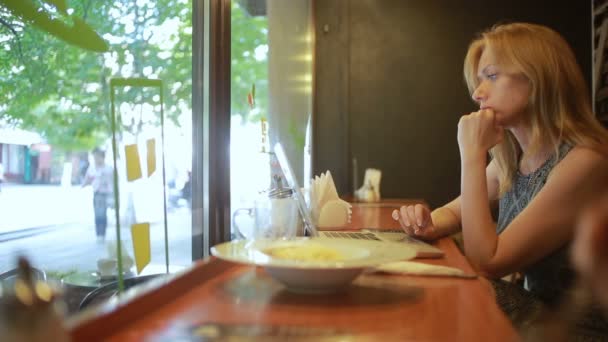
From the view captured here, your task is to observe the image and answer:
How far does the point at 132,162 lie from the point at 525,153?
3.87ft

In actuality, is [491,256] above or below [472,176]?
below

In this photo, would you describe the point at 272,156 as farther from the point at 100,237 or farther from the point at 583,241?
the point at 583,241

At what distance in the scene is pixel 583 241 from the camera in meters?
0.38

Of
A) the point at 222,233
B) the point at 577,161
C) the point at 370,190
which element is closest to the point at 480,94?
the point at 577,161

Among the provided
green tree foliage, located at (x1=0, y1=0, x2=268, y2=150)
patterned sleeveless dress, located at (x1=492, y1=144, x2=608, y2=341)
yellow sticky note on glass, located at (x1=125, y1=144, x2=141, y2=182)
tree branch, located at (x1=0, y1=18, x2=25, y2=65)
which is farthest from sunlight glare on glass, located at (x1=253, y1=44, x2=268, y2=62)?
tree branch, located at (x1=0, y1=18, x2=25, y2=65)

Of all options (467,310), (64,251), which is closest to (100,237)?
(64,251)

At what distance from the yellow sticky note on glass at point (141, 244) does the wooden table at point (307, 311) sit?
0.15 meters

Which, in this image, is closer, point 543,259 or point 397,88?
point 543,259

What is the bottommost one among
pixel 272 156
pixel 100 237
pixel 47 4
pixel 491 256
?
pixel 491 256

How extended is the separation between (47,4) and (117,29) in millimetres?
207

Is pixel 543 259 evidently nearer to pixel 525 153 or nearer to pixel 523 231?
pixel 523 231

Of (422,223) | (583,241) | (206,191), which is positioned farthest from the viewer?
(206,191)

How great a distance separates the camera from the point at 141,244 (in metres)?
0.93

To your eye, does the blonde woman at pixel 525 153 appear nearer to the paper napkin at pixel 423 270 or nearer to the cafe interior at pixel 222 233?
the cafe interior at pixel 222 233
